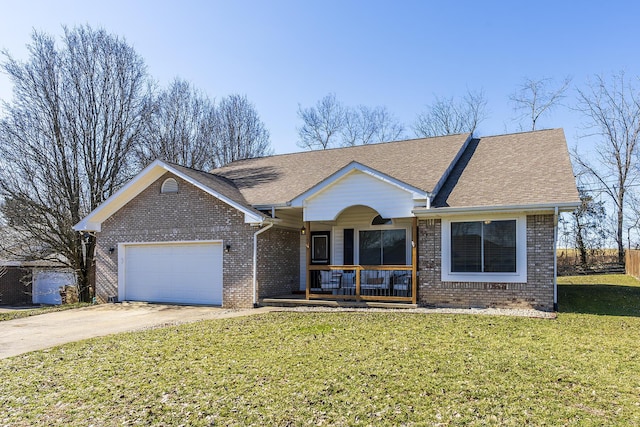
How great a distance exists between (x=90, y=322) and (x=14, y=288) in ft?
61.1

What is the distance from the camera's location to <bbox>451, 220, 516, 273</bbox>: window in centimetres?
1188

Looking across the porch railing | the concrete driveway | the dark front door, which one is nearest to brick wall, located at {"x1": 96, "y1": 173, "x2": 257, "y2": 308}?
the concrete driveway

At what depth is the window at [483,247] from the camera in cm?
1188

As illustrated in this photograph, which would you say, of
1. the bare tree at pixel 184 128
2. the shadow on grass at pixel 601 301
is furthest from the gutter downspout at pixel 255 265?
the bare tree at pixel 184 128

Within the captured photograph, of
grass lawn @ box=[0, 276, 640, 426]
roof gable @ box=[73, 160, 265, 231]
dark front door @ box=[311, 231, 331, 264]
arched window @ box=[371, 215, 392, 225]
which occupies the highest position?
roof gable @ box=[73, 160, 265, 231]

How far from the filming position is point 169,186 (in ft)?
52.0

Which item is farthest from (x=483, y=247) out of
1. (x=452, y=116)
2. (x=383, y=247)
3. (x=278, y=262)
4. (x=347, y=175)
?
(x=452, y=116)

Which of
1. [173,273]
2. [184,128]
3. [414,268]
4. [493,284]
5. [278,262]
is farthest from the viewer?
[184,128]

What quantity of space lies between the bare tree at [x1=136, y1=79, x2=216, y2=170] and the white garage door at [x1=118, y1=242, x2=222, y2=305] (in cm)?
1380

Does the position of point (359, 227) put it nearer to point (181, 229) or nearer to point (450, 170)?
point (450, 170)

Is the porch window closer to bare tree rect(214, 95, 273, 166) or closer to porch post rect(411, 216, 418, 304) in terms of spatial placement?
porch post rect(411, 216, 418, 304)

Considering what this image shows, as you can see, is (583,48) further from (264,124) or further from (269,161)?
(264,124)

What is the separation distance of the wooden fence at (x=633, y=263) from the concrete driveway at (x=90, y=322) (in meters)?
18.8

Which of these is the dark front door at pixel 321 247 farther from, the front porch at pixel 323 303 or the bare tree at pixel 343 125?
the bare tree at pixel 343 125
